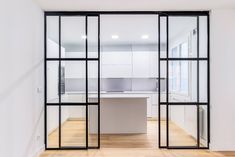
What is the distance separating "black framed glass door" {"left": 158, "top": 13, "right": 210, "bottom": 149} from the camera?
15.8 feet

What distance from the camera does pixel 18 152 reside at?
11.3ft

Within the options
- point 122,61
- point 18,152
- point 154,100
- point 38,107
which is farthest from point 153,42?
point 18,152

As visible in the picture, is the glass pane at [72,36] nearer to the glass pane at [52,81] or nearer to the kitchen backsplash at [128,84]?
the glass pane at [52,81]

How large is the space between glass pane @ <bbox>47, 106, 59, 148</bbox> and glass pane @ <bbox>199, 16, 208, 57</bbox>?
3.18 meters

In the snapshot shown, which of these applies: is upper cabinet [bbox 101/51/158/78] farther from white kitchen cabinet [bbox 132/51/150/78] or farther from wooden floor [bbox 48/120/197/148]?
wooden floor [bbox 48/120/197/148]

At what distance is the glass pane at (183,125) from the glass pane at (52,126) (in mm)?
2460

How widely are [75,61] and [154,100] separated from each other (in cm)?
454

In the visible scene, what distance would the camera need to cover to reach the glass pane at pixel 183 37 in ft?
16.6

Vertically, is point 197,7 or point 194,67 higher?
point 197,7

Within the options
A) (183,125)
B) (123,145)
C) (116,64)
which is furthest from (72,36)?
(116,64)

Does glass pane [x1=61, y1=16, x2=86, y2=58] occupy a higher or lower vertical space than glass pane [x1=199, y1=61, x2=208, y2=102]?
higher

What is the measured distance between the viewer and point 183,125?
20.1 ft
